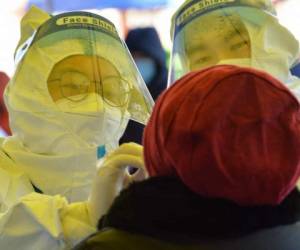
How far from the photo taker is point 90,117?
3.62 feet

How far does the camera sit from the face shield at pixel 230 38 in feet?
3.75

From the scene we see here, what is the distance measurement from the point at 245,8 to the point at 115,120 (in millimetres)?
355

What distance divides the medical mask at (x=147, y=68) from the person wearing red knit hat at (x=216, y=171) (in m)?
1.56

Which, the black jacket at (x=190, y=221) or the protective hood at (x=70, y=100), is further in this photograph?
the protective hood at (x=70, y=100)

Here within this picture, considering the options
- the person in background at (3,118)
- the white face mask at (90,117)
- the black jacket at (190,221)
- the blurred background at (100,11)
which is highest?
the black jacket at (190,221)

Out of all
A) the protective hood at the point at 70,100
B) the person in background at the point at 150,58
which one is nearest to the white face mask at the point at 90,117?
the protective hood at the point at 70,100

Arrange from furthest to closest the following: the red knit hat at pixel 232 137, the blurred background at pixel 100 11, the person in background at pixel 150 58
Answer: the blurred background at pixel 100 11
the person in background at pixel 150 58
the red knit hat at pixel 232 137

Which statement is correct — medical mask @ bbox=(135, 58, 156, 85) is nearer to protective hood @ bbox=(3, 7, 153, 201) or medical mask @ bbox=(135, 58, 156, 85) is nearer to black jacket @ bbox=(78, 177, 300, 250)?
protective hood @ bbox=(3, 7, 153, 201)

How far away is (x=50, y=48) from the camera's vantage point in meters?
1.16

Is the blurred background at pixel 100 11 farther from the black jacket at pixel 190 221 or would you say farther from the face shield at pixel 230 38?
the black jacket at pixel 190 221

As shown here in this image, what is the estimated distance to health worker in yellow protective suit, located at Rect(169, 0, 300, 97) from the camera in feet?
3.74

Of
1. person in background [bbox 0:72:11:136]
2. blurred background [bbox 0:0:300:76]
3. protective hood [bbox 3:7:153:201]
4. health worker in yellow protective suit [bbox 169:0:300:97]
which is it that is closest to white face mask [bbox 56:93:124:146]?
protective hood [bbox 3:7:153:201]

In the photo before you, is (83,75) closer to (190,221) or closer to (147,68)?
(190,221)

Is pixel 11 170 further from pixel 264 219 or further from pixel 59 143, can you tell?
pixel 264 219
